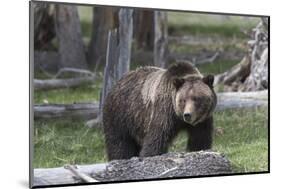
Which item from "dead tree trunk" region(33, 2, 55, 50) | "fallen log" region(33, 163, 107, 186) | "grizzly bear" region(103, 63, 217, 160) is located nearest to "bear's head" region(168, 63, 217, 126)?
"grizzly bear" region(103, 63, 217, 160)

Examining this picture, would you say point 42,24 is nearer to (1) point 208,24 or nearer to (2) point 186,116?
(2) point 186,116

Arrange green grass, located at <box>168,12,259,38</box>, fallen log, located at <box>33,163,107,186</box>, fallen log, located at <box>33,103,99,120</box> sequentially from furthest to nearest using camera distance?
green grass, located at <box>168,12,259,38</box> → fallen log, located at <box>33,103,99,120</box> → fallen log, located at <box>33,163,107,186</box>

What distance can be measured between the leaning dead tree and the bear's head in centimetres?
50

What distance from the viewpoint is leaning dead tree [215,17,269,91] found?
5277mm

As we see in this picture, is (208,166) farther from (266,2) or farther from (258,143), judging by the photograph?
(266,2)

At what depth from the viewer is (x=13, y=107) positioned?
14.8ft

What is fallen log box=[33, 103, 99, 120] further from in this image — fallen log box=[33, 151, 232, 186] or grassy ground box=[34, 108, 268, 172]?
fallen log box=[33, 151, 232, 186]

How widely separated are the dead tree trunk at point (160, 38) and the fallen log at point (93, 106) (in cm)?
56

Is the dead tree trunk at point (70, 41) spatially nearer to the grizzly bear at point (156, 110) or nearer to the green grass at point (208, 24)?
the grizzly bear at point (156, 110)

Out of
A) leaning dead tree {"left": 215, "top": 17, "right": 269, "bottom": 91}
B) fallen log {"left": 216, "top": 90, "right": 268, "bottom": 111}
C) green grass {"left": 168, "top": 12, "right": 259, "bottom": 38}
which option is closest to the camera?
green grass {"left": 168, "top": 12, "right": 259, "bottom": 38}

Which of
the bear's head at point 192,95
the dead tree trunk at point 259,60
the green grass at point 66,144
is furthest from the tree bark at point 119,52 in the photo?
the dead tree trunk at point 259,60

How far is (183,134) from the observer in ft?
15.7

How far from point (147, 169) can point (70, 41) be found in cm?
113
